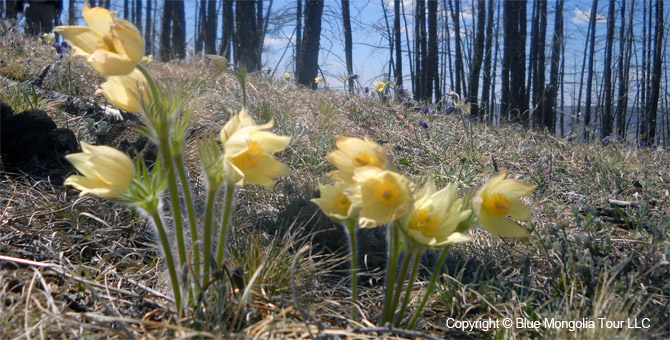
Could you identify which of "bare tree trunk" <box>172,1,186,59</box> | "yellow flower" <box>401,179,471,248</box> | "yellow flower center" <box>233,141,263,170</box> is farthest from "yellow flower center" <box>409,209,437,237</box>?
"bare tree trunk" <box>172,1,186,59</box>

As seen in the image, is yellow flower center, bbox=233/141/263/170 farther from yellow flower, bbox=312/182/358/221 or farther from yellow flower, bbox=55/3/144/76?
yellow flower, bbox=55/3/144/76

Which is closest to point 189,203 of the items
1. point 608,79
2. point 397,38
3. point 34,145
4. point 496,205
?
point 496,205

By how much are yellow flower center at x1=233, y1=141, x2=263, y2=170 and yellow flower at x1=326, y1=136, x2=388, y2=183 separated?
18 cm

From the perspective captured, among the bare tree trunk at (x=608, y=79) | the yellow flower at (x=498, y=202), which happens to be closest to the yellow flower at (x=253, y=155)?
the yellow flower at (x=498, y=202)

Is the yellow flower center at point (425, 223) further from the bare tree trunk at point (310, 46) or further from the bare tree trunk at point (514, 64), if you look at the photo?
the bare tree trunk at point (514, 64)

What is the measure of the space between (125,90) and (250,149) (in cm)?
39

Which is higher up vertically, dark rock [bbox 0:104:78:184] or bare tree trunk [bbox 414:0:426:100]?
bare tree trunk [bbox 414:0:426:100]

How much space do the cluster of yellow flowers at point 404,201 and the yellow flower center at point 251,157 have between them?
7.0 inches

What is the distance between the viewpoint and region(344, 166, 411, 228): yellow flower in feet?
3.42

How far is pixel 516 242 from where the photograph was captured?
6.92 feet

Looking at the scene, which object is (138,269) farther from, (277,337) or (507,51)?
(507,51)

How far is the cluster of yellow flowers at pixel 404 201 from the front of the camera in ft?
3.43

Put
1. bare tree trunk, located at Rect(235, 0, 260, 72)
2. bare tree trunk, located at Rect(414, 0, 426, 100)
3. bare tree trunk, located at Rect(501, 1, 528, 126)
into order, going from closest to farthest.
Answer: bare tree trunk, located at Rect(235, 0, 260, 72) → bare tree trunk, located at Rect(501, 1, 528, 126) → bare tree trunk, located at Rect(414, 0, 426, 100)

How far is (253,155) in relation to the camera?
1.14 m
